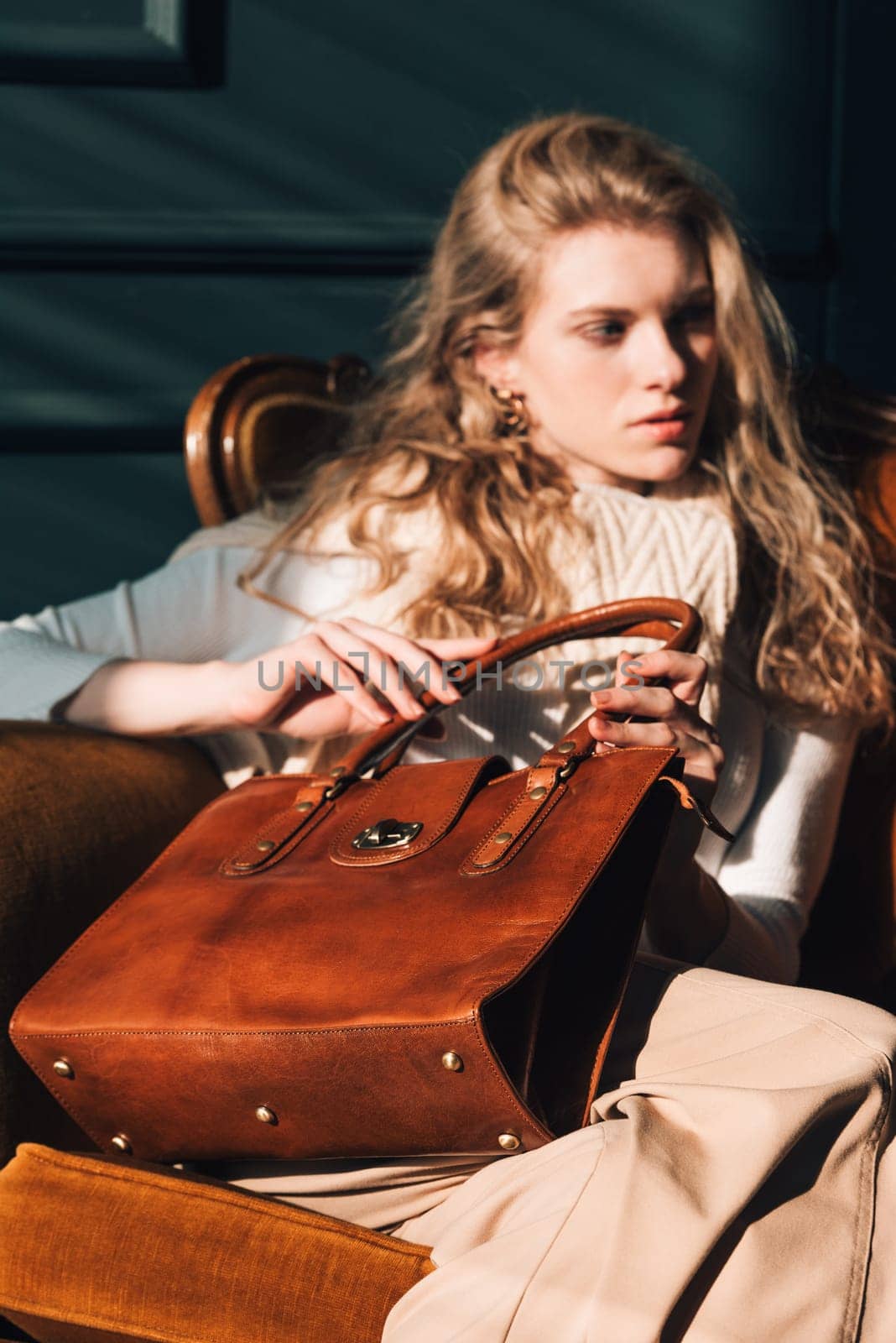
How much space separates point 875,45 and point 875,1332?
1852 millimetres

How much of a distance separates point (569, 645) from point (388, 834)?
452 mm

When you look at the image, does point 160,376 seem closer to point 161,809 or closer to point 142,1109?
point 161,809

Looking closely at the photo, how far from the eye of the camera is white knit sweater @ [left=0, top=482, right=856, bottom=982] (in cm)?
129

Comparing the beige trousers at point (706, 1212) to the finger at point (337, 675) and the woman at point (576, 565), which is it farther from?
the finger at point (337, 675)

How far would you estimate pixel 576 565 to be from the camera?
4.35 feet

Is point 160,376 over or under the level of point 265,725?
over

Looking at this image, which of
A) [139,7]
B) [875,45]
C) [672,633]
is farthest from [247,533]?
[875,45]

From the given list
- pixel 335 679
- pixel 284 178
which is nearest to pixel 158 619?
pixel 335 679

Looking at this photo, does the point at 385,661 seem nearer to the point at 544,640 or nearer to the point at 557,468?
the point at 544,640

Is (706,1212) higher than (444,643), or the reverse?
Result: (444,643)

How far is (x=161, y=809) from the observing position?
116 cm

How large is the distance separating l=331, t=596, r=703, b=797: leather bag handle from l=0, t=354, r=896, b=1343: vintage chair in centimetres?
23

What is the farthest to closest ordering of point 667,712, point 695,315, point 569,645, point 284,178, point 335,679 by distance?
point 284,178, point 695,315, point 569,645, point 335,679, point 667,712

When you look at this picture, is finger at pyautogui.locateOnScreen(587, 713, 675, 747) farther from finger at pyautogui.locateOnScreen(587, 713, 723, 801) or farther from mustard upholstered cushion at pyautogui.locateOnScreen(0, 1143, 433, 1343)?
mustard upholstered cushion at pyautogui.locateOnScreen(0, 1143, 433, 1343)
